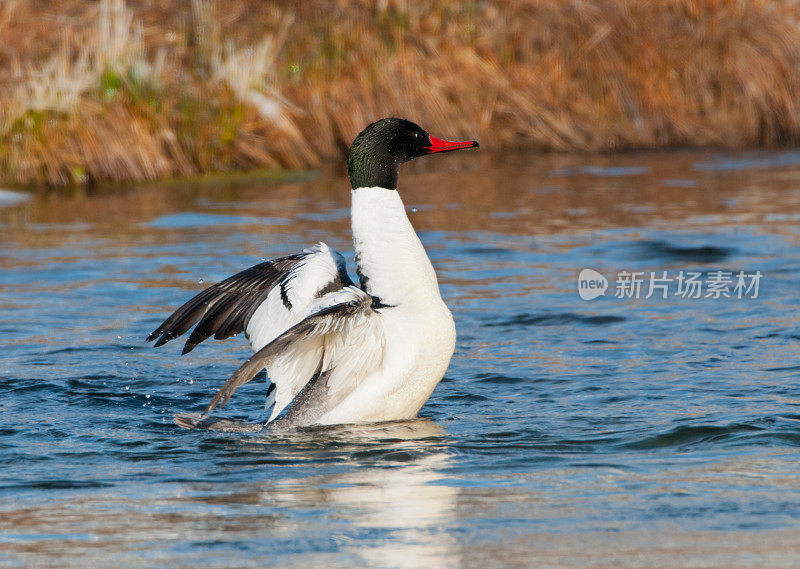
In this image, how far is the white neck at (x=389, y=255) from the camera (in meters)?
5.66

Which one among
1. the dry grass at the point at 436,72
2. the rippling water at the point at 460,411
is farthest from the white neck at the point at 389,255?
the dry grass at the point at 436,72

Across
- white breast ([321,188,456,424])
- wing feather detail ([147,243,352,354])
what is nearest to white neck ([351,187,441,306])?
white breast ([321,188,456,424])

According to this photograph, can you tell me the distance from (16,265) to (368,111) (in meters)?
6.38

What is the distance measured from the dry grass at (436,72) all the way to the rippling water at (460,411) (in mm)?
2524

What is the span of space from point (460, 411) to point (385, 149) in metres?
1.38

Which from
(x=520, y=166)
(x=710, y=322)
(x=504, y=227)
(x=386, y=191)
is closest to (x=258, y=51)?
(x=520, y=166)

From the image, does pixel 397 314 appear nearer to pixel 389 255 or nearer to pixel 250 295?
pixel 389 255

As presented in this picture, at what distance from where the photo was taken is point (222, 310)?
6.34 m

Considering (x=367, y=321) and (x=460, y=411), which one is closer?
(x=367, y=321)

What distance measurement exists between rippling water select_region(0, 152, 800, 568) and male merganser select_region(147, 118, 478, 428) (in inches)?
6.6

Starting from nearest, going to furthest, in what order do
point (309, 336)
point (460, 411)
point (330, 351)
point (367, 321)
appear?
point (309, 336) < point (367, 321) < point (330, 351) < point (460, 411)

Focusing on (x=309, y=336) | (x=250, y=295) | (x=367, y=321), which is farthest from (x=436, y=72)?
(x=309, y=336)

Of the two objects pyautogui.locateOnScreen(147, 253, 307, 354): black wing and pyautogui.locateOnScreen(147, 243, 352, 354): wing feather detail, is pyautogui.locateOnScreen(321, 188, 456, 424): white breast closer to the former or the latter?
pyautogui.locateOnScreen(147, 243, 352, 354): wing feather detail

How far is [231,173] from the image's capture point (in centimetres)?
1538
